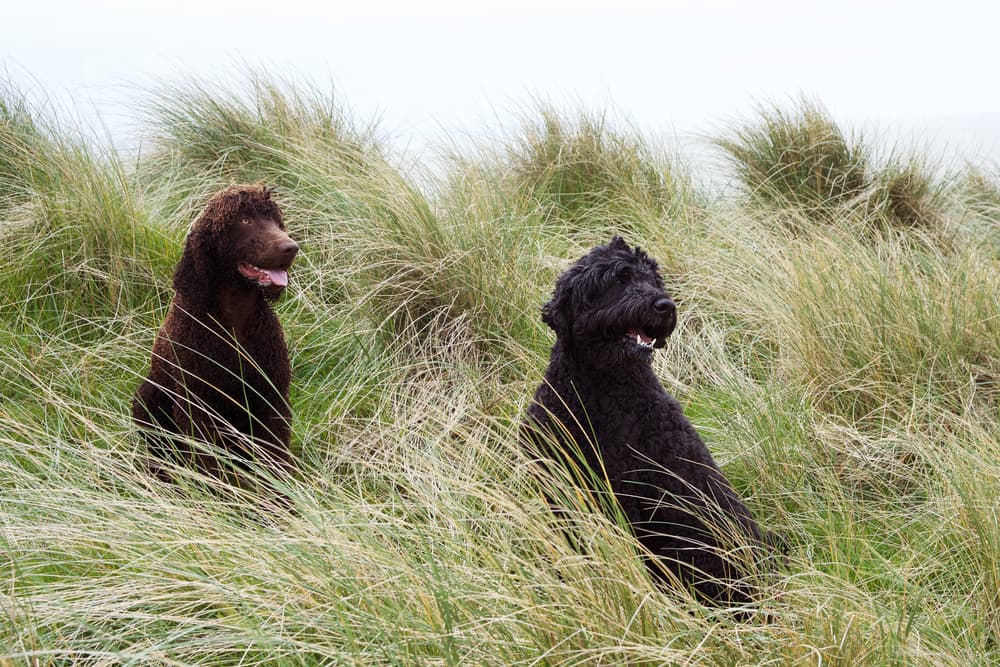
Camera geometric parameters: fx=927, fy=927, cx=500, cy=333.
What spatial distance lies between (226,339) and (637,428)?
157 cm

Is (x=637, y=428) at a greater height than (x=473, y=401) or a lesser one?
greater

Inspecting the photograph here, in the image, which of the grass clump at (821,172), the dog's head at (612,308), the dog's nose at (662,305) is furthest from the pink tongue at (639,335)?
the grass clump at (821,172)

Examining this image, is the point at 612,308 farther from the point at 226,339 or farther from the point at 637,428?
the point at 226,339

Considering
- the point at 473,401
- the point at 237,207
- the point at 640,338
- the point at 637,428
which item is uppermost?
the point at 237,207

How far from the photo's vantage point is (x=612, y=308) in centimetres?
271

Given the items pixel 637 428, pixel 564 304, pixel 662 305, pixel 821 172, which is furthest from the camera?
pixel 821 172

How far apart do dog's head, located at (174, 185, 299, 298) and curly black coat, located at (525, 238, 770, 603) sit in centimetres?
111

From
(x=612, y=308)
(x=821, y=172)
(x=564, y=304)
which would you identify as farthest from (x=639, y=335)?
(x=821, y=172)

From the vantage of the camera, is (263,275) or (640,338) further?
(263,275)

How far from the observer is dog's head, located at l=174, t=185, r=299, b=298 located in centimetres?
334

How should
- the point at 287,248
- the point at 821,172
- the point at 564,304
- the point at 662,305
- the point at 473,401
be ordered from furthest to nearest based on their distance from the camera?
the point at 821,172 → the point at 473,401 → the point at 287,248 → the point at 564,304 → the point at 662,305

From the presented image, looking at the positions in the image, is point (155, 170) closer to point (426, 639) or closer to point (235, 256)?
point (235, 256)

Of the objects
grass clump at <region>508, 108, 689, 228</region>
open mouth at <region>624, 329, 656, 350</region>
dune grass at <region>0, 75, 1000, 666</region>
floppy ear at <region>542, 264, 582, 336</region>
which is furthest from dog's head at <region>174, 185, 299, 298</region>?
grass clump at <region>508, 108, 689, 228</region>

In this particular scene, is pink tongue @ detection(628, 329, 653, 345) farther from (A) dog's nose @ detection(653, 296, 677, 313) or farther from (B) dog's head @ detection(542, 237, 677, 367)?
(A) dog's nose @ detection(653, 296, 677, 313)
